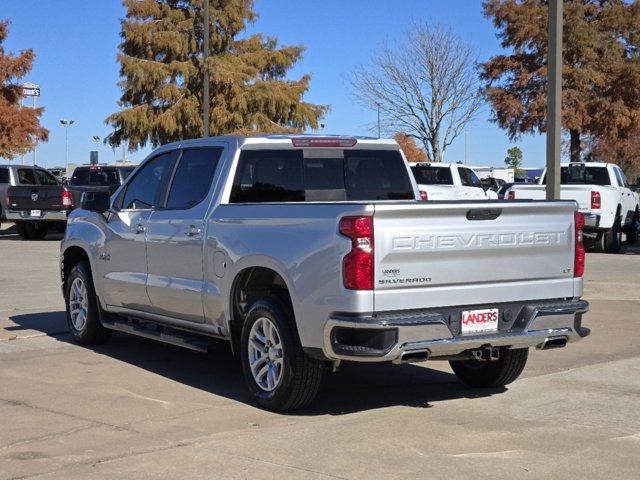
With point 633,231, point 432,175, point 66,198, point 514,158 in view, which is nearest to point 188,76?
point 66,198

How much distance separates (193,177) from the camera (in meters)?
8.55

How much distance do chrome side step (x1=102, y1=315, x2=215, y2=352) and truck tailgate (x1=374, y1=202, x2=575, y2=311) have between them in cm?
216

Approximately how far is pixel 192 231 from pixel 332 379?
1.77 m

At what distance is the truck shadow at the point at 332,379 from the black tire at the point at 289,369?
0.66ft

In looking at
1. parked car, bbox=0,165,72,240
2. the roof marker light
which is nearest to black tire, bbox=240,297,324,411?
the roof marker light

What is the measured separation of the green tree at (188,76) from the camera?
3728 centimetres

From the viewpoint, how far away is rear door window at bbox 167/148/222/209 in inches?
328

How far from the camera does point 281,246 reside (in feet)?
23.0

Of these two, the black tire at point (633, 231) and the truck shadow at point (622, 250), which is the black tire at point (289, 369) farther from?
the black tire at point (633, 231)

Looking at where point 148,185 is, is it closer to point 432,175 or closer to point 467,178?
point 432,175

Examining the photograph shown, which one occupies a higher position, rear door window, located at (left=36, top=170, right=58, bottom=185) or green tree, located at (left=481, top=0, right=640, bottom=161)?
green tree, located at (left=481, top=0, right=640, bottom=161)

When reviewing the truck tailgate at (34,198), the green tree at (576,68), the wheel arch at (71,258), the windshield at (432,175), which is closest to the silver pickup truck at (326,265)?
the wheel arch at (71,258)

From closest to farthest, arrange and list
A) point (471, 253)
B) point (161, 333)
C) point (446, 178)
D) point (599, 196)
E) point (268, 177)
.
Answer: point (471, 253)
point (268, 177)
point (161, 333)
point (599, 196)
point (446, 178)

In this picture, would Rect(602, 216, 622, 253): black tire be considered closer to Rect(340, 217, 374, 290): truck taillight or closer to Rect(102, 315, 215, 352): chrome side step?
Rect(102, 315, 215, 352): chrome side step
